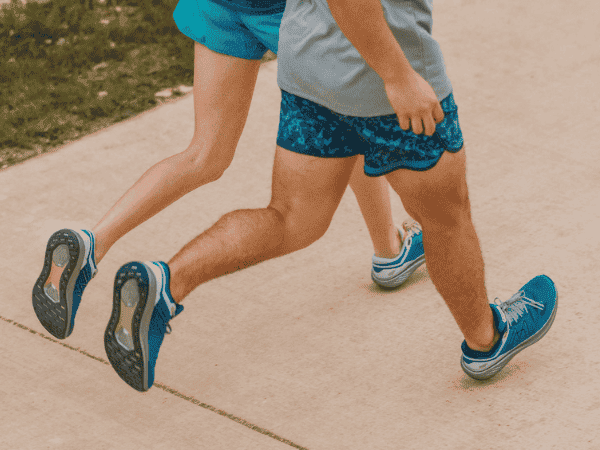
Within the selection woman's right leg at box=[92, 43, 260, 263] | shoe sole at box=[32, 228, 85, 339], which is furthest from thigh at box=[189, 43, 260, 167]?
shoe sole at box=[32, 228, 85, 339]

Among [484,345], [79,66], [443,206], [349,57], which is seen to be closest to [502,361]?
[484,345]

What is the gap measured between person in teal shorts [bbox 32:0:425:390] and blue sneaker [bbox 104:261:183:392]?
47mm

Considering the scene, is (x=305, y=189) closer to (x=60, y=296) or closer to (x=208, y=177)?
(x=208, y=177)

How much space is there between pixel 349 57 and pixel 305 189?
1.44ft

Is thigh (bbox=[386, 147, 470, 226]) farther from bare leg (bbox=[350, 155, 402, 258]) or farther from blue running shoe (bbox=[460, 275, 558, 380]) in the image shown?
bare leg (bbox=[350, 155, 402, 258])

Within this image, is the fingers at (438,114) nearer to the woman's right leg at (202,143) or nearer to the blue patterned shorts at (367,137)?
the blue patterned shorts at (367,137)

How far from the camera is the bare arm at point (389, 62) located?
6.72ft

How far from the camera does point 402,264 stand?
128 inches

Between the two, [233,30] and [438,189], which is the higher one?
[233,30]

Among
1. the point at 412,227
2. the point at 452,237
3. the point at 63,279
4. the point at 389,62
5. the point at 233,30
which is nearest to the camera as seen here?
the point at 389,62

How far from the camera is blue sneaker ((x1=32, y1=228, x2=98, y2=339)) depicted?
2627mm

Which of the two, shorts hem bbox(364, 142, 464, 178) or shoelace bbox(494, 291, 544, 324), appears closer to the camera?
shorts hem bbox(364, 142, 464, 178)

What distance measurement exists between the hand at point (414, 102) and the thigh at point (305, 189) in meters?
0.37

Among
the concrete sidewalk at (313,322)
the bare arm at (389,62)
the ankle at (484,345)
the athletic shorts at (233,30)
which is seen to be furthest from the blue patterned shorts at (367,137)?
the concrete sidewalk at (313,322)
